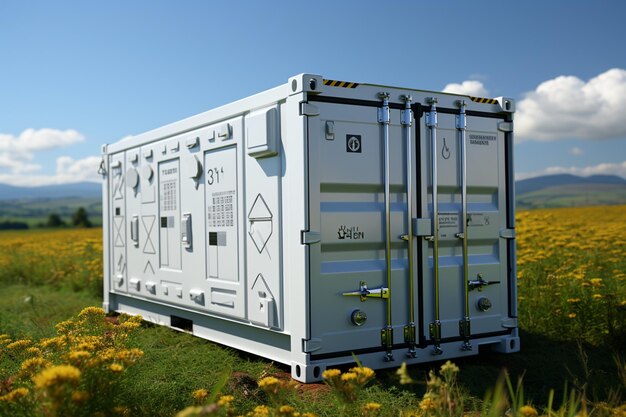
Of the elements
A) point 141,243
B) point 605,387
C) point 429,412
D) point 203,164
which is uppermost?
point 203,164

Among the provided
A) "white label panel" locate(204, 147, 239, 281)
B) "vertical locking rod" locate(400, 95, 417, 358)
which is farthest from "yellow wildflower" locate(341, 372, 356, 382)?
"white label panel" locate(204, 147, 239, 281)

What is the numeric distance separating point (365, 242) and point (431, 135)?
128 cm

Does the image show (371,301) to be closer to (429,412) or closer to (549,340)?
(429,412)

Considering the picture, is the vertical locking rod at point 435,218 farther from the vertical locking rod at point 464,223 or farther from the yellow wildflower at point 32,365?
the yellow wildflower at point 32,365

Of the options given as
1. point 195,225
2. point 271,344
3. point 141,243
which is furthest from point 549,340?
point 141,243

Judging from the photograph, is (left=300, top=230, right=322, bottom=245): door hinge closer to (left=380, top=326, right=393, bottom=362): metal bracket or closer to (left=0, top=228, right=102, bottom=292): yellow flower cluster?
(left=380, top=326, right=393, bottom=362): metal bracket

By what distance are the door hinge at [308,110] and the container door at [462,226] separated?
1.19 m

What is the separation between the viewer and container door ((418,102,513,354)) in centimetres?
667

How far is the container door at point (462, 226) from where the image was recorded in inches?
263

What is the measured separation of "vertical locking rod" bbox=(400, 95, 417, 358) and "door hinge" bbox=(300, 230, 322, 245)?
1008mm

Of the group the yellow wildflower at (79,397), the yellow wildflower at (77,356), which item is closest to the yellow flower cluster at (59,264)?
the yellow wildflower at (77,356)

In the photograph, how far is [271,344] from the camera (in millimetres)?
6641

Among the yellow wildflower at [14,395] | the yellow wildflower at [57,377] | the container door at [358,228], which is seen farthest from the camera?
the container door at [358,228]

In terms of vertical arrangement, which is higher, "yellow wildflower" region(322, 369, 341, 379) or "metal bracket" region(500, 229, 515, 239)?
"metal bracket" region(500, 229, 515, 239)
